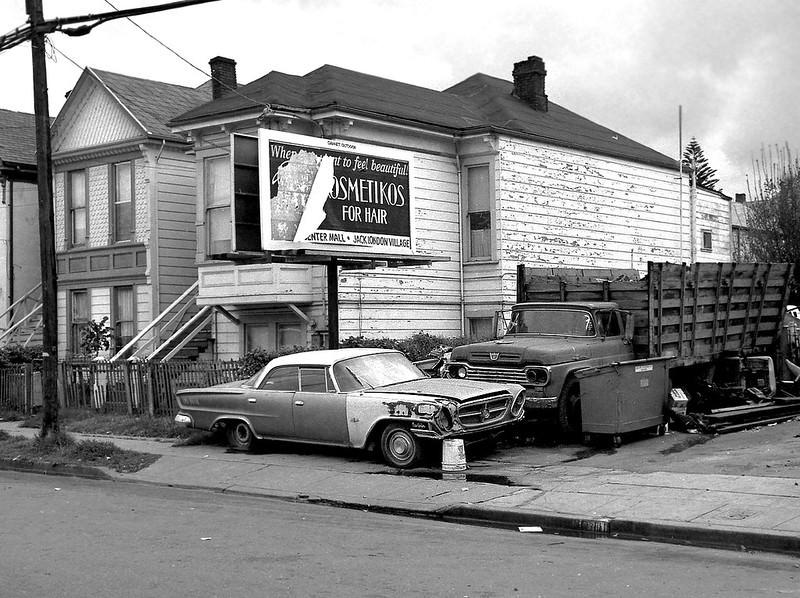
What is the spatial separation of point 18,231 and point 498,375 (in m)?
19.1

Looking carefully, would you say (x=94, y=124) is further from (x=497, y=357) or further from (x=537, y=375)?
(x=537, y=375)

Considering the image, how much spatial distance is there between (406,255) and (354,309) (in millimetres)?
4082

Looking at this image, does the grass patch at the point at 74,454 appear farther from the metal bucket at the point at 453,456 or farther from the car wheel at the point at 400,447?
the metal bucket at the point at 453,456

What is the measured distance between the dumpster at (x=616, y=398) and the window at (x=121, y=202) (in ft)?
48.9

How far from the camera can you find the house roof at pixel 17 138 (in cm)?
2794

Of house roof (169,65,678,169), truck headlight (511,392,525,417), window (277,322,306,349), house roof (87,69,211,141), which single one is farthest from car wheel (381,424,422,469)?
house roof (87,69,211,141)

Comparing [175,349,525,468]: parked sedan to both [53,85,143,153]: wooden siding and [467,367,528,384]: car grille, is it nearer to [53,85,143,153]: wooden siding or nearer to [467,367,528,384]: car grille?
[467,367,528,384]: car grille

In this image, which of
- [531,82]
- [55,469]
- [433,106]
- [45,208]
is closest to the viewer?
[55,469]

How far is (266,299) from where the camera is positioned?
20.5 metres

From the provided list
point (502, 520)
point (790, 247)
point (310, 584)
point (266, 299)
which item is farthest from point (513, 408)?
point (790, 247)

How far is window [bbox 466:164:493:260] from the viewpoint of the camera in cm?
2303

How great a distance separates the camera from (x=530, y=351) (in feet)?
46.6

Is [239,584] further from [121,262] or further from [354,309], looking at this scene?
[121,262]

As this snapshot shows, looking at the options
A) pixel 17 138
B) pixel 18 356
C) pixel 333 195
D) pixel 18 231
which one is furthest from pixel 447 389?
pixel 17 138
